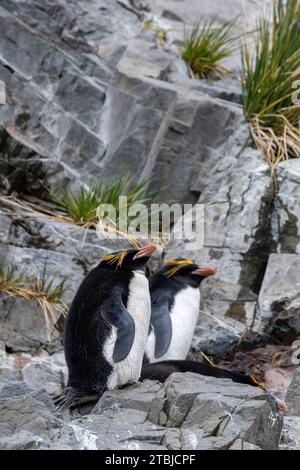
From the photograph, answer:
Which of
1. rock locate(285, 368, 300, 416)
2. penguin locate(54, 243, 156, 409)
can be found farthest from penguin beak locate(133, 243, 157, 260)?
rock locate(285, 368, 300, 416)

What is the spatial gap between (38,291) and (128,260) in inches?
57.4

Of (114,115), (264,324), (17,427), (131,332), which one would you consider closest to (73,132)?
(114,115)

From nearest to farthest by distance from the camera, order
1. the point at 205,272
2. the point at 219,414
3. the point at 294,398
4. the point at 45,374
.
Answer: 1. the point at 219,414
2. the point at 294,398
3. the point at 45,374
4. the point at 205,272

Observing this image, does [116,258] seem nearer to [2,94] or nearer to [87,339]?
[87,339]

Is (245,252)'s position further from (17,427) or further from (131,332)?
(17,427)

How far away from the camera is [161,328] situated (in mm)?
8203

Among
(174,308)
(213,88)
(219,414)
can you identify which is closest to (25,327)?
(174,308)

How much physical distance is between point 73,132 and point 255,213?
214 cm

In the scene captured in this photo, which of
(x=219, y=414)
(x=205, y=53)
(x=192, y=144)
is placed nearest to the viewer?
(x=219, y=414)

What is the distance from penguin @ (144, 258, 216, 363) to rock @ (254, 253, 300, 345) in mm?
582

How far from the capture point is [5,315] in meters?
8.15

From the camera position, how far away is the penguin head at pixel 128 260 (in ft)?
23.2

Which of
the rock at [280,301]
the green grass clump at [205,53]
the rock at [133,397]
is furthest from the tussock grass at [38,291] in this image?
the green grass clump at [205,53]

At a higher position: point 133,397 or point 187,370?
point 133,397
